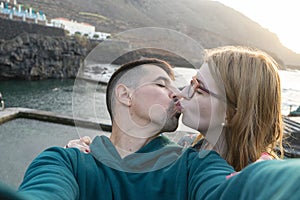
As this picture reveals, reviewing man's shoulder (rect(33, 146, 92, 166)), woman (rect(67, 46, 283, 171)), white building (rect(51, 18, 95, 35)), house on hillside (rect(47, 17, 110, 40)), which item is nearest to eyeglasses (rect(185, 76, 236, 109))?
woman (rect(67, 46, 283, 171))

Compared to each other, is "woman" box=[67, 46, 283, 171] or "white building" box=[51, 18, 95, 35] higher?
"woman" box=[67, 46, 283, 171]

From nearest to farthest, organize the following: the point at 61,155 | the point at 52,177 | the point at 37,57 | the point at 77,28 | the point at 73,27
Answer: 1. the point at 52,177
2. the point at 61,155
3. the point at 37,57
4. the point at 73,27
5. the point at 77,28

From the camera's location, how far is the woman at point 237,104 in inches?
29.6

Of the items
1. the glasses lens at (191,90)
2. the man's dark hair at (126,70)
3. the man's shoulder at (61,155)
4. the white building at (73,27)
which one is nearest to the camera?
the man's shoulder at (61,155)

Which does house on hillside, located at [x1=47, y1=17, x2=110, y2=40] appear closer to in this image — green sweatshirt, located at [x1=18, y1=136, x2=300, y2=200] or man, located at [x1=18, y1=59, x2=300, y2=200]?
man, located at [x1=18, y1=59, x2=300, y2=200]

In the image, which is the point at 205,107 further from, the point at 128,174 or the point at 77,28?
the point at 77,28

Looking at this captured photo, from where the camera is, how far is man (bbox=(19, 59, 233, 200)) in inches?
26.0

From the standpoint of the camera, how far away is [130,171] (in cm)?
81

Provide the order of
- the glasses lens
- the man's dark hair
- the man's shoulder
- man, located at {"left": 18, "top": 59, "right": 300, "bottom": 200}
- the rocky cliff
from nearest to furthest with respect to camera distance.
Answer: man, located at {"left": 18, "top": 59, "right": 300, "bottom": 200}, the man's shoulder, the glasses lens, the man's dark hair, the rocky cliff

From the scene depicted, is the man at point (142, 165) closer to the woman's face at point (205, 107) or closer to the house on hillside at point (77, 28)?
the woman's face at point (205, 107)

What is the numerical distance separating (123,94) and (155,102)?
12 centimetres

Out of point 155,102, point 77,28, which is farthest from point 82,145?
point 77,28

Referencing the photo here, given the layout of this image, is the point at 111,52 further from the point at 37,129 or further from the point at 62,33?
the point at 62,33

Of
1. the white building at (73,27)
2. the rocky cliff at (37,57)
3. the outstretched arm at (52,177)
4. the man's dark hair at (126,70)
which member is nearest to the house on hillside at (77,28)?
the white building at (73,27)
